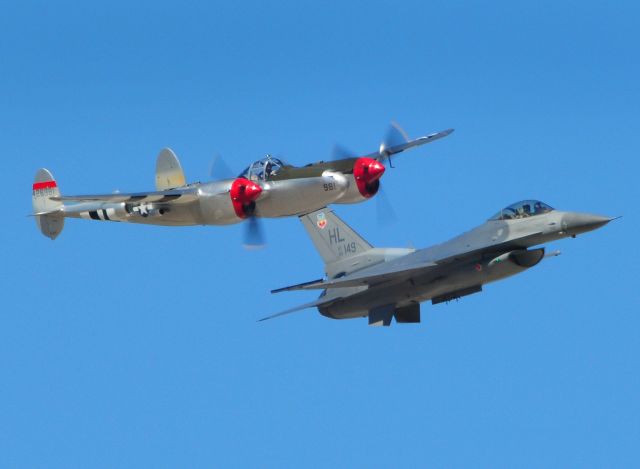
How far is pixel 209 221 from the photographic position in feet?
217

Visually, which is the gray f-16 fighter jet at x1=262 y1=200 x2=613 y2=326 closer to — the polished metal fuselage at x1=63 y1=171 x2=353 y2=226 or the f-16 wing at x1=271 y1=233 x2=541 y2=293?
the f-16 wing at x1=271 y1=233 x2=541 y2=293

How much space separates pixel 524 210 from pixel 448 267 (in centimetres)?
459

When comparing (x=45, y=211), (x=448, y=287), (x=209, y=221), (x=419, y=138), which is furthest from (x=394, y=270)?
(x=45, y=211)

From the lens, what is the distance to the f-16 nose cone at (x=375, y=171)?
66562 millimetres

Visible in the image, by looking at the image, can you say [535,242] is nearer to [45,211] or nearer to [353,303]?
[353,303]

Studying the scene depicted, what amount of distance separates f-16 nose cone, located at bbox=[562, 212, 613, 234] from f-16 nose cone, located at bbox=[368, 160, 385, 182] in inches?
398

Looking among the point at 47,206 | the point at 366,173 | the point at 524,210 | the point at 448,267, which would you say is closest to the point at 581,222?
the point at 524,210

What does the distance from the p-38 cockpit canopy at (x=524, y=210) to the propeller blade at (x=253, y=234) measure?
14057 millimetres

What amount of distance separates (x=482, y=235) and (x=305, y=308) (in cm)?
997

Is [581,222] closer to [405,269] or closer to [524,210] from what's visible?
[524,210]

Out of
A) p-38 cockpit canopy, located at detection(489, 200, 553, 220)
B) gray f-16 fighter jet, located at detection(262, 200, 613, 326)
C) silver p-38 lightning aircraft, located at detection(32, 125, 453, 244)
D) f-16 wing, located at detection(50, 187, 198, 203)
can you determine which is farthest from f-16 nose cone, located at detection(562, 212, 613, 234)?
f-16 wing, located at detection(50, 187, 198, 203)

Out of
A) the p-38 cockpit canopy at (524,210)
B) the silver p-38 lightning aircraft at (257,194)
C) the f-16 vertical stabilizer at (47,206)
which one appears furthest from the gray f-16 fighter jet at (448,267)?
the f-16 vertical stabilizer at (47,206)

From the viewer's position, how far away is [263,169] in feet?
218

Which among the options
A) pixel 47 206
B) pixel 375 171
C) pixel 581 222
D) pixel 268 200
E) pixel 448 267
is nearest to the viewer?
pixel 268 200
